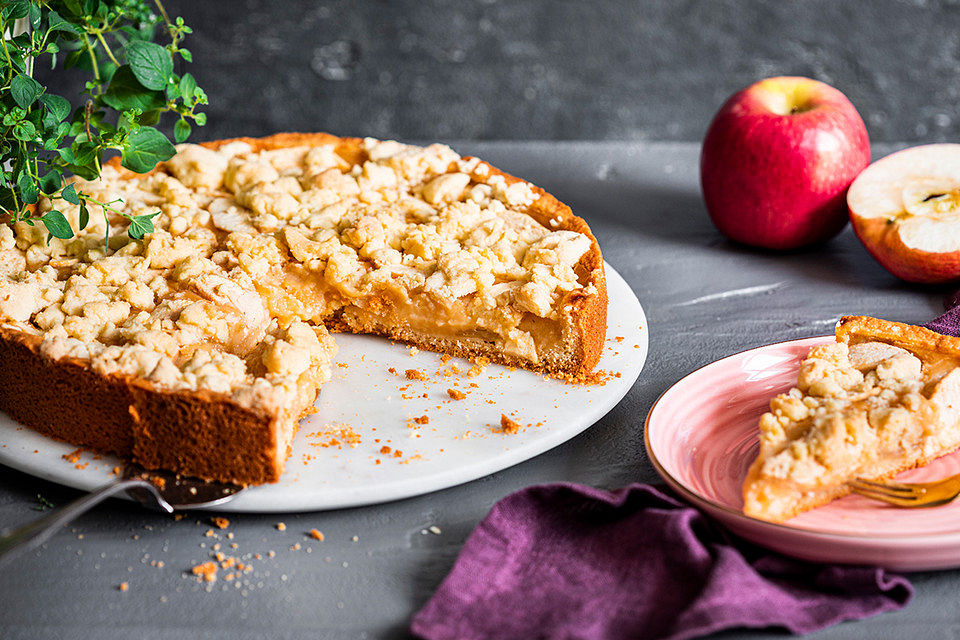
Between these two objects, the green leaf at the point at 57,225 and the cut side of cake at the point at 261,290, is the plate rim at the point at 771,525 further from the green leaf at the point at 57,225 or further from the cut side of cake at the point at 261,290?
the green leaf at the point at 57,225

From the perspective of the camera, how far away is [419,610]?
5.32 ft

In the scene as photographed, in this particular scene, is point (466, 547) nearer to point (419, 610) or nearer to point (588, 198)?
point (419, 610)

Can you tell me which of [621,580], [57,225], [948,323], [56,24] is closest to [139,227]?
[57,225]

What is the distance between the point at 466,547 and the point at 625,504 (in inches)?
12.6

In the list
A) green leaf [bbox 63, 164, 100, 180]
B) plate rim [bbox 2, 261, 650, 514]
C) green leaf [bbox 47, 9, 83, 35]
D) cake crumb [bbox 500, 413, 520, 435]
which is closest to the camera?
plate rim [bbox 2, 261, 650, 514]

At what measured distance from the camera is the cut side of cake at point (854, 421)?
1.72 m

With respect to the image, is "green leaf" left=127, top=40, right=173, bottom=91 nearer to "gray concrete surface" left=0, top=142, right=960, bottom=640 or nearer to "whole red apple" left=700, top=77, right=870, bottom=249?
"gray concrete surface" left=0, top=142, right=960, bottom=640

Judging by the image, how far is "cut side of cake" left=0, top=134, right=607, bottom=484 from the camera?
6.20 feet

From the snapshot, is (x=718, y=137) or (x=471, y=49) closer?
(x=718, y=137)

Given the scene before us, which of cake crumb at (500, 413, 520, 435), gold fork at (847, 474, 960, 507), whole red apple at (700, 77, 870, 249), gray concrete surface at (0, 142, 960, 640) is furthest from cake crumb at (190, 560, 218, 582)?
whole red apple at (700, 77, 870, 249)

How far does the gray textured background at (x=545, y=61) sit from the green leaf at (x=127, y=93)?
236 cm

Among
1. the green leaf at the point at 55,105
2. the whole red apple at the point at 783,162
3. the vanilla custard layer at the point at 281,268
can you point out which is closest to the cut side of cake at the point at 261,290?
the vanilla custard layer at the point at 281,268

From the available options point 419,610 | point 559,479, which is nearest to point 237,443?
point 419,610

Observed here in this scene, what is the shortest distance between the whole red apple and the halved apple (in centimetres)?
10
